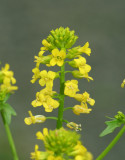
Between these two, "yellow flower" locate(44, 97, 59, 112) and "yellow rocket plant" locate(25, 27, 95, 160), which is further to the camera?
"yellow flower" locate(44, 97, 59, 112)

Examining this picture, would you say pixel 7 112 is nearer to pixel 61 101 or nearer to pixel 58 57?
pixel 61 101

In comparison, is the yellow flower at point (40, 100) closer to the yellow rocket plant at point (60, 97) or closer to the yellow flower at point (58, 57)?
the yellow rocket plant at point (60, 97)

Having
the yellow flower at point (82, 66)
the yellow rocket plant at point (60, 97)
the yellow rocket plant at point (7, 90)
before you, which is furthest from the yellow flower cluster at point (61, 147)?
the yellow flower at point (82, 66)

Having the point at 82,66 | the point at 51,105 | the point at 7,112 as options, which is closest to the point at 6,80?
the point at 7,112

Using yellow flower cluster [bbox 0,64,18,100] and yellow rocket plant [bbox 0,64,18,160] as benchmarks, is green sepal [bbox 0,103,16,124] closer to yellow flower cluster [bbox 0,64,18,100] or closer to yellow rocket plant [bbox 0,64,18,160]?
yellow rocket plant [bbox 0,64,18,160]

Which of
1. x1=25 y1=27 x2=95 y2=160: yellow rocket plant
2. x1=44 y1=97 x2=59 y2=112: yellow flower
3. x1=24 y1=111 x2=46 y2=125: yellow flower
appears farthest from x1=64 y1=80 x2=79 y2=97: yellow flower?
x1=24 y1=111 x2=46 y2=125: yellow flower

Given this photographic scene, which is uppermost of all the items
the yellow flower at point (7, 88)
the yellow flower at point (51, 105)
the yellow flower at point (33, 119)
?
the yellow flower at point (7, 88)

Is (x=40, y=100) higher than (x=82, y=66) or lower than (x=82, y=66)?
lower

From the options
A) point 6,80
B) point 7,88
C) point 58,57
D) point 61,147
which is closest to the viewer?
point 61,147
